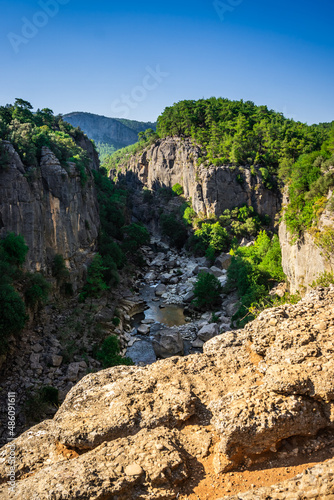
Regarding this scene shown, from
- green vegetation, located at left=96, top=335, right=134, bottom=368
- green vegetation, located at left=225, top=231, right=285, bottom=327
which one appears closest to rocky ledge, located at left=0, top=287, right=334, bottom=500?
green vegetation, located at left=96, top=335, right=134, bottom=368

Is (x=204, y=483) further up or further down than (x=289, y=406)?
further down

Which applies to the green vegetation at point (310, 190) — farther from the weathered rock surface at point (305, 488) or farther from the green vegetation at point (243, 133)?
the green vegetation at point (243, 133)

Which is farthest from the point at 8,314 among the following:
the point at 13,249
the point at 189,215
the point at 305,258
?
the point at 189,215

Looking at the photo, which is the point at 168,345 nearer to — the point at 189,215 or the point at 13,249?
the point at 13,249

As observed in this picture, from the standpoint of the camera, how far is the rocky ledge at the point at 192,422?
423 centimetres

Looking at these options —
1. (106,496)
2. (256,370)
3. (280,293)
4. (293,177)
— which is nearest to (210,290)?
(280,293)

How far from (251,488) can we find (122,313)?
28257 mm

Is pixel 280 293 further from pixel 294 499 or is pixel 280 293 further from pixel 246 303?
pixel 294 499

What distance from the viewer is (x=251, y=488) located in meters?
4.28

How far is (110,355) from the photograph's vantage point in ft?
71.2

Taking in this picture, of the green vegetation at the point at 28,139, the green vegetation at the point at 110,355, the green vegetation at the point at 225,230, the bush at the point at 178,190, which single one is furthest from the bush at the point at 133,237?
the green vegetation at the point at 110,355

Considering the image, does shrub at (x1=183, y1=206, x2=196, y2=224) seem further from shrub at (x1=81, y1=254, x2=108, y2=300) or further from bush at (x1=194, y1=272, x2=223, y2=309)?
shrub at (x1=81, y1=254, x2=108, y2=300)

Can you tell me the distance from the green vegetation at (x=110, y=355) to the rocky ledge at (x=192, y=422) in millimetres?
15539

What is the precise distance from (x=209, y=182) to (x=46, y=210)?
119 feet
